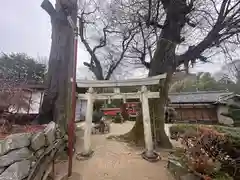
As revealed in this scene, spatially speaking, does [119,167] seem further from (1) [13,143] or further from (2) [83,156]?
(1) [13,143]

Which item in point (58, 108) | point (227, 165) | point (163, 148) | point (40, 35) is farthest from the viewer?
point (40, 35)

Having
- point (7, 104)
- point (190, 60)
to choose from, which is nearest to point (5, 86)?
point (7, 104)

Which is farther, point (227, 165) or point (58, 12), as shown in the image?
point (58, 12)

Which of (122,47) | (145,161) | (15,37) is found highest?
(15,37)

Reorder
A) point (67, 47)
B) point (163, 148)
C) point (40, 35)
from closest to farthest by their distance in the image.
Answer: point (67, 47), point (163, 148), point (40, 35)

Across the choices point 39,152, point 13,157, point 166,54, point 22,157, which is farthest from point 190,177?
point 166,54

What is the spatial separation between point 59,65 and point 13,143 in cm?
368

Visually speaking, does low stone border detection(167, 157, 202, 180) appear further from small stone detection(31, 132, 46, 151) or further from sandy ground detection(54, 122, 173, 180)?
small stone detection(31, 132, 46, 151)

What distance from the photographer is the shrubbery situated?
131 inches

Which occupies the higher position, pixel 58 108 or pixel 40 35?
pixel 40 35

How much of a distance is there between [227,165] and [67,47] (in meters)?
5.49

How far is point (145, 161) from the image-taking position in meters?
5.05

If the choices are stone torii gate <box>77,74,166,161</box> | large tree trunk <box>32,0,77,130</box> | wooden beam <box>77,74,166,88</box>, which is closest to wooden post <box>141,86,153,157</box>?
stone torii gate <box>77,74,166,161</box>

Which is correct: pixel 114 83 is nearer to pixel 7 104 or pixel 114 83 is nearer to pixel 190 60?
pixel 190 60
